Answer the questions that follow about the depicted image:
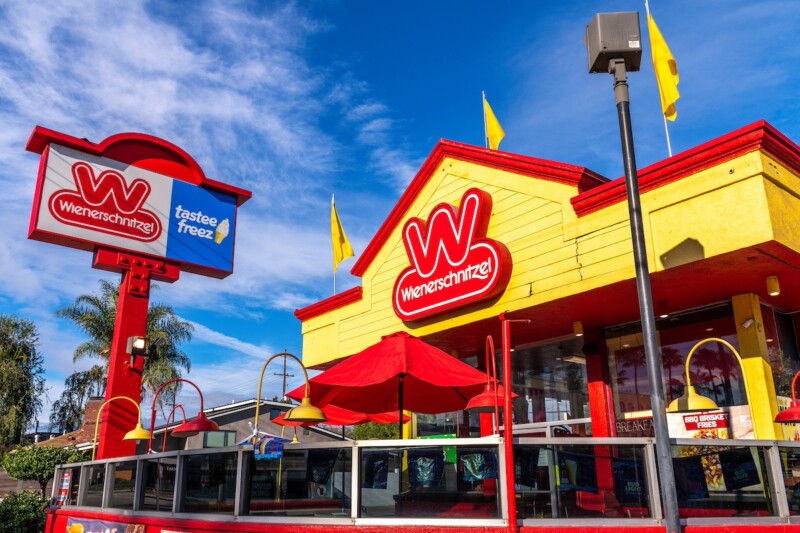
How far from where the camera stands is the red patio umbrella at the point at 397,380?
8.98m

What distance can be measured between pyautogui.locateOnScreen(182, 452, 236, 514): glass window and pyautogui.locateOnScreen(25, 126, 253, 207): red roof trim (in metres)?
11.8

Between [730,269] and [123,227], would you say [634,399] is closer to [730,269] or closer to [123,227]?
[730,269]

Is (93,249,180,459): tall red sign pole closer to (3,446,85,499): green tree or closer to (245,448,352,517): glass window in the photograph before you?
(3,446,85,499): green tree

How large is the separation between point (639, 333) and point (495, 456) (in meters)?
7.65

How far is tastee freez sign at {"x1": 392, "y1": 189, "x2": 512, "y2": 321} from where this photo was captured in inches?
510

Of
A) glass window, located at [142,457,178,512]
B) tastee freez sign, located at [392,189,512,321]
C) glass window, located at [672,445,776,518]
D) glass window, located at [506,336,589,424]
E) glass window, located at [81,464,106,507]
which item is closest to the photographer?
glass window, located at [672,445,776,518]

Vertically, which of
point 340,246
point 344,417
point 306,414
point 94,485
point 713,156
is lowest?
point 94,485

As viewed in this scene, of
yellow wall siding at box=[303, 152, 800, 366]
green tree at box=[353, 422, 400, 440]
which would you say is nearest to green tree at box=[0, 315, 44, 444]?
green tree at box=[353, 422, 400, 440]

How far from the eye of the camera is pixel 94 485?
11242mm

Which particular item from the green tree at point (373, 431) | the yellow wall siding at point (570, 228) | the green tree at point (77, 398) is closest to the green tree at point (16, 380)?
the green tree at point (77, 398)

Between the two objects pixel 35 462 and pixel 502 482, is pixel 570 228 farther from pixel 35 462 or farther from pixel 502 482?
pixel 35 462

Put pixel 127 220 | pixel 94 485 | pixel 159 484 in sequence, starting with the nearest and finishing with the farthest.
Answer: pixel 159 484 → pixel 94 485 → pixel 127 220

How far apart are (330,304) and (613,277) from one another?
911cm

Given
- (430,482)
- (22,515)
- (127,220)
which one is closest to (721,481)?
(430,482)
